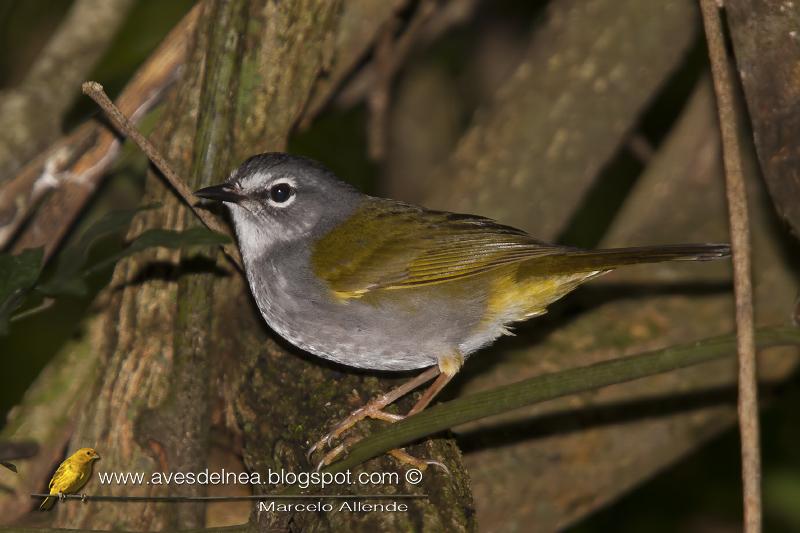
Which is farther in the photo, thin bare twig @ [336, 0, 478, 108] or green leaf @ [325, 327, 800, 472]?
thin bare twig @ [336, 0, 478, 108]

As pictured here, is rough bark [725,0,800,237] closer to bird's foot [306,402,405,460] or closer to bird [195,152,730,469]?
bird [195,152,730,469]

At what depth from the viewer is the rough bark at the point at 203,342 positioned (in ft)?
12.6

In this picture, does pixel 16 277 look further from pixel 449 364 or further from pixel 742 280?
pixel 742 280

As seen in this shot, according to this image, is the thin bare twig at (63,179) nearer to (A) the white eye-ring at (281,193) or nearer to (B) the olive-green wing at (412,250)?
(A) the white eye-ring at (281,193)

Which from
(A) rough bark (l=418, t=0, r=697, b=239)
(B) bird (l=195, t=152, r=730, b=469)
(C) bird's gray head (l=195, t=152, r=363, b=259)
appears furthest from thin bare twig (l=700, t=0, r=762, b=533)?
(A) rough bark (l=418, t=0, r=697, b=239)

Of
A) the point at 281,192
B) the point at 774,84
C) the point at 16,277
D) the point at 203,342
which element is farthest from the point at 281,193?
the point at 774,84

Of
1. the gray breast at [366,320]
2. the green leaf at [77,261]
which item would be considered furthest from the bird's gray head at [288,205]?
the green leaf at [77,261]

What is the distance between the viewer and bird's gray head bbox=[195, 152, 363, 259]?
13.6 feet

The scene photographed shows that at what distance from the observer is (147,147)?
3.60 meters

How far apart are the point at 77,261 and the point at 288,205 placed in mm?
1368

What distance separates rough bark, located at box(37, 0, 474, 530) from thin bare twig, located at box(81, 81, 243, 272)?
0.15 meters

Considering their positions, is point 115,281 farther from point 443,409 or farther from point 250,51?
point 443,409

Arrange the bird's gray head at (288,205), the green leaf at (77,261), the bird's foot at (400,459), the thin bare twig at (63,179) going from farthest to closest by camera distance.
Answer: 1. the thin bare twig at (63,179)
2. the bird's gray head at (288,205)
3. the bird's foot at (400,459)
4. the green leaf at (77,261)

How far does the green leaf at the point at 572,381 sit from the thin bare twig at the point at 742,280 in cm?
11
